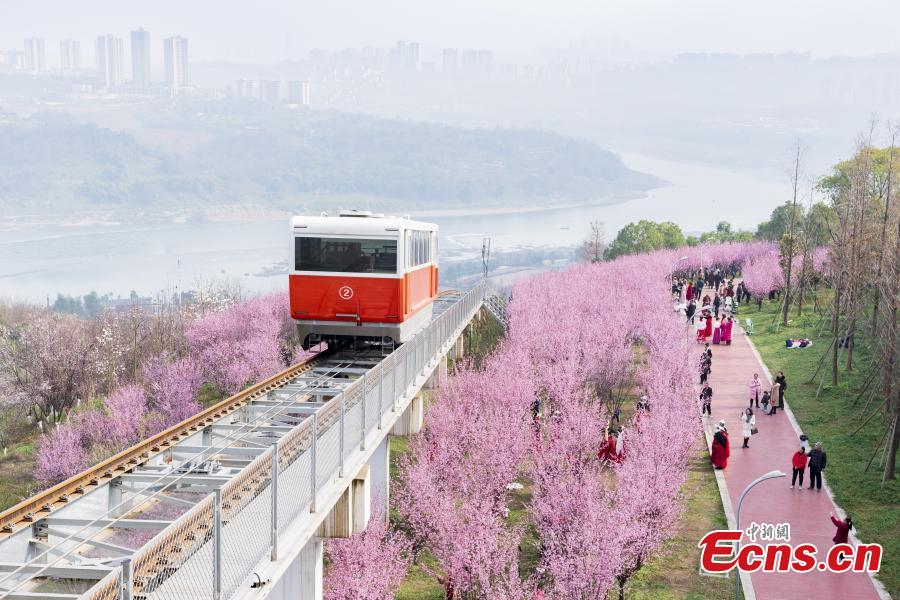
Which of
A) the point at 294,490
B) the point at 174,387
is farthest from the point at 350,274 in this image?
the point at 174,387

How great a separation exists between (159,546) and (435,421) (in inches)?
859

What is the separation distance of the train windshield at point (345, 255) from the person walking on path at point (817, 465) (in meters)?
12.4

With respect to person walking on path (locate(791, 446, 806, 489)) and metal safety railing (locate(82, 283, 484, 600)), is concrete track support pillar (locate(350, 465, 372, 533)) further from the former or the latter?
person walking on path (locate(791, 446, 806, 489))

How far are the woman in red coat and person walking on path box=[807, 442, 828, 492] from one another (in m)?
2.93

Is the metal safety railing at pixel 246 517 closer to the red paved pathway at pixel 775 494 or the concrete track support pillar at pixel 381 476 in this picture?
the concrete track support pillar at pixel 381 476

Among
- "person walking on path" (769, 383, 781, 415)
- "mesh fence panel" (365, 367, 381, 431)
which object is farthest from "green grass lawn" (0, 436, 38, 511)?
"person walking on path" (769, 383, 781, 415)

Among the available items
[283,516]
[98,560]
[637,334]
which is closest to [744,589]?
[283,516]

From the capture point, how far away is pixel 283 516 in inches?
453

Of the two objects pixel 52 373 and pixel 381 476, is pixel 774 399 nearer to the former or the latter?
pixel 381 476

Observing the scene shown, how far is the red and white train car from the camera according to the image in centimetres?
2256

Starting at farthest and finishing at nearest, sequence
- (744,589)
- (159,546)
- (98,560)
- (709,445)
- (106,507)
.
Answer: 1. (709,445)
2. (744,589)
3. (106,507)
4. (98,560)
5. (159,546)

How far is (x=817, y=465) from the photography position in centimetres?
2612

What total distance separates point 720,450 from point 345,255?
44.5 ft

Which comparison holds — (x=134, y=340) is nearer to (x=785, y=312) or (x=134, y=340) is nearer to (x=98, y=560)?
(x=785, y=312)
